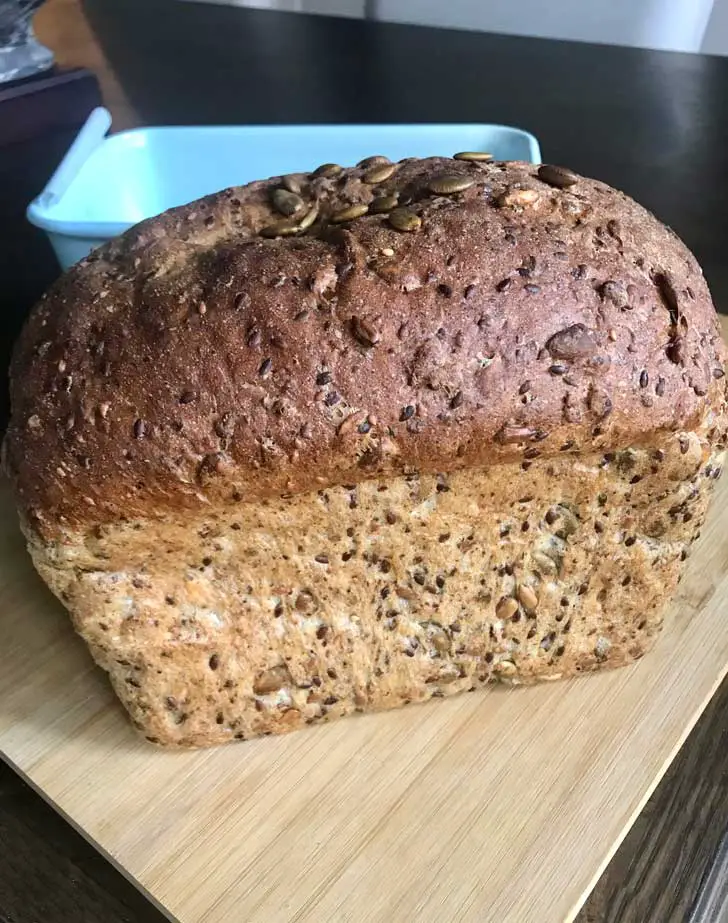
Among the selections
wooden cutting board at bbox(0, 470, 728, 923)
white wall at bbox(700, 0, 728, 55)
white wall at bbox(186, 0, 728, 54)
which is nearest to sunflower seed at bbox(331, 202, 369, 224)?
wooden cutting board at bbox(0, 470, 728, 923)

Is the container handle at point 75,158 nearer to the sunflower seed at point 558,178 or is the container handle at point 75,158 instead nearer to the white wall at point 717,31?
the sunflower seed at point 558,178

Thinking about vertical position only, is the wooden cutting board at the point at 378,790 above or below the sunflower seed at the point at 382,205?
below

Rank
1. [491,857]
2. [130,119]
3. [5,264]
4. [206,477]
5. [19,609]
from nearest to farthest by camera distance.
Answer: [206,477] → [491,857] → [19,609] → [5,264] → [130,119]

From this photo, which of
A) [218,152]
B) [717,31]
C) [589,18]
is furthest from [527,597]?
[717,31]

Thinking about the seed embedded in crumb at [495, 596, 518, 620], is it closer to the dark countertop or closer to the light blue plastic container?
the dark countertop

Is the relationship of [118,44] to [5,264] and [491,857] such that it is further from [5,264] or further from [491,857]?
[491,857]

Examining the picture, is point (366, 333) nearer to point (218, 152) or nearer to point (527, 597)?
point (527, 597)

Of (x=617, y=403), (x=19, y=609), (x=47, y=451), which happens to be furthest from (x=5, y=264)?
(x=617, y=403)

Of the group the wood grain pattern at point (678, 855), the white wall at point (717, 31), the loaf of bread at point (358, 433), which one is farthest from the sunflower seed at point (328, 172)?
the white wall at point (717, 31)
